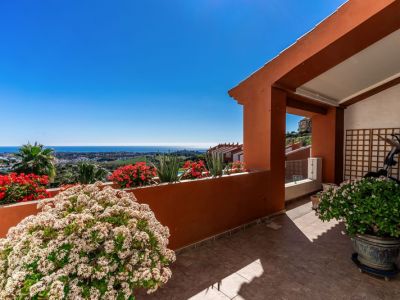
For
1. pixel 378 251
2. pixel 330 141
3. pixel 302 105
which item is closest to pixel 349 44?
pixel 302 105

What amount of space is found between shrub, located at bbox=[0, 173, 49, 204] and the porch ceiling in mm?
5717

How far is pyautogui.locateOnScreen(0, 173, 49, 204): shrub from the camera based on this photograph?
214 centimetres

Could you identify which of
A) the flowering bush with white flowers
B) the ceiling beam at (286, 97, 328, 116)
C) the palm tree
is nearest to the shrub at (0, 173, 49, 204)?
the flowering bush with white flowers

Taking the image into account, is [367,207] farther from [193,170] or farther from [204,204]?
A: [193,170]

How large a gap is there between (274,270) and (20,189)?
10.9 ft

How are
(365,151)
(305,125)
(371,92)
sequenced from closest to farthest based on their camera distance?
(371,92), (365,151), (305,125)

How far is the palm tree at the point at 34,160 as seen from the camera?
32.9 feet

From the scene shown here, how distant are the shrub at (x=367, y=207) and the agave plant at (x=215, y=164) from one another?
175 cm

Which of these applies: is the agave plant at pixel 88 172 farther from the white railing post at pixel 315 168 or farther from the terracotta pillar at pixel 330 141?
the terracotta pillar at pixel 330 141

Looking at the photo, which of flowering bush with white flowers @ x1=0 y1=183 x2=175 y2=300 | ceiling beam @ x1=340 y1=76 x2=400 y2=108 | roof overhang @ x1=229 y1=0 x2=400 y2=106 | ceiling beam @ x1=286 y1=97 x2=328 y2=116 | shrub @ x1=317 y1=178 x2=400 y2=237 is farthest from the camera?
ceiling beam @ x1=340 y1=76 x2=400 y2=108

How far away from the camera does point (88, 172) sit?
290 cm

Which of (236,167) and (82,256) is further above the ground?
(236,167)

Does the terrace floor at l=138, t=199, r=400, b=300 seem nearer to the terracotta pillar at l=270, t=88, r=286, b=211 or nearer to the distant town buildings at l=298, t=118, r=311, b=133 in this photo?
the terracotta pillar at l=270, t=88, r=286, b=211

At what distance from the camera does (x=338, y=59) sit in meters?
4.04
